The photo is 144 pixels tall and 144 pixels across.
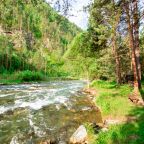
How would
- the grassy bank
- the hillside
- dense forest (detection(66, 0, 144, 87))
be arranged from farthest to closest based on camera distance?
dense forest (detection(66, 0, 144, 87)) → the grassy bank → the hillside

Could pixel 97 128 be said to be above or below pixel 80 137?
above

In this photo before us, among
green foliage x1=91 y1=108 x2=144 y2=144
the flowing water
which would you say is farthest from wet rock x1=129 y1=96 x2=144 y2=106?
green foliage x1=91 y1=108 x2=144 y2=144

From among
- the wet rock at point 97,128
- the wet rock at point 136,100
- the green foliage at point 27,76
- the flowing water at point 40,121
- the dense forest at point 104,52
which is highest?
the dense forest at point 104,52

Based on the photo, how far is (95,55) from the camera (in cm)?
4203

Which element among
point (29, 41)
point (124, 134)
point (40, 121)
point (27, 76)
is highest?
point (29, 41)

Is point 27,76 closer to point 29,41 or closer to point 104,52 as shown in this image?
point 104,52

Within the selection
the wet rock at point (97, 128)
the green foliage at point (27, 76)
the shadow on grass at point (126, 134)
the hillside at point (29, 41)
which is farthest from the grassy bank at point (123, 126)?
the green foliage at point (27, 76)

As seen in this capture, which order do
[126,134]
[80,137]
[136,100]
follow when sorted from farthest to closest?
1. [136,100]
2. [80,137]
3. [126,134]

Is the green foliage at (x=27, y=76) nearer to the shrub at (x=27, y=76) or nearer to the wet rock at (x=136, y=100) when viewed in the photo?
the shrub at (x=27, y=76)

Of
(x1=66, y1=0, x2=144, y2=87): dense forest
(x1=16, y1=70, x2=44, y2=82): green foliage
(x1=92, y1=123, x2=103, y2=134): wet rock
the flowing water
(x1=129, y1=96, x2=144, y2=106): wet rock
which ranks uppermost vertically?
(x1=66, y1=0, x2=144, y2=87): dense forest

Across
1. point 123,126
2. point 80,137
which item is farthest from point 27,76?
point 123,126

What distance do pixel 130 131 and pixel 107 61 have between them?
2400cm

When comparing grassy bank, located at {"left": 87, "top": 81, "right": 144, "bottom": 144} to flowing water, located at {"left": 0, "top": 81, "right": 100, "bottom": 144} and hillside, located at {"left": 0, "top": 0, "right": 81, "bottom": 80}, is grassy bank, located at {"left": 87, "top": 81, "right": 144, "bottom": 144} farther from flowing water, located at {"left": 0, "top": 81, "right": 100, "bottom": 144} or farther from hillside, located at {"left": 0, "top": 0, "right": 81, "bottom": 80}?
hillside, located at {"left": 0, "top": 0, "right": 81, "bottom": 80}

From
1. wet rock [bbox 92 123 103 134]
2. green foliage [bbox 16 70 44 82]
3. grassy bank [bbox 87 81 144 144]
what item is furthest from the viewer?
green foliage [bbox 16 70 44 82]
